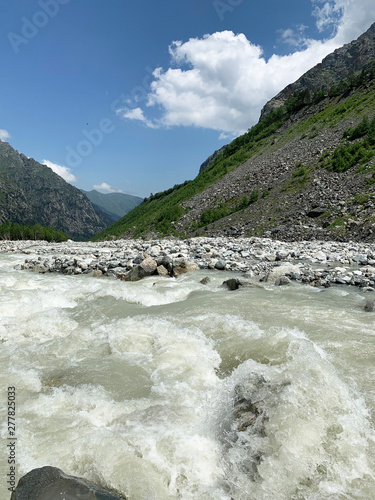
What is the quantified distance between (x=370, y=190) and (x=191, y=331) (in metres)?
25.2

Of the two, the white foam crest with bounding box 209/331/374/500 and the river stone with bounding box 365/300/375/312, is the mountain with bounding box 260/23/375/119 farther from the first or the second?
the white foam crest with bounding box 209/331/374/500

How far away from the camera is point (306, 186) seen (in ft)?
101

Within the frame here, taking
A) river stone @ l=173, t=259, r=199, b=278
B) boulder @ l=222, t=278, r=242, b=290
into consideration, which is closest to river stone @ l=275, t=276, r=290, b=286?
boulder @ l=222, t=278, r=242, b=290

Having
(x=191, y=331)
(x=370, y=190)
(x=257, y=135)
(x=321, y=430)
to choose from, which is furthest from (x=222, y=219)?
(x=257, y=135)

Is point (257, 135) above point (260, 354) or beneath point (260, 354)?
above

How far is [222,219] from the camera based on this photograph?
35.2 m

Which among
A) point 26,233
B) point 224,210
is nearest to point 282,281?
point 224,210

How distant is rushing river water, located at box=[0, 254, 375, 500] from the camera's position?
120 inches

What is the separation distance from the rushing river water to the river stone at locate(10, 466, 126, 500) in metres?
0.50

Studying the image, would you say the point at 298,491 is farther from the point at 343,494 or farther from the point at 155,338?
the point at 155,338

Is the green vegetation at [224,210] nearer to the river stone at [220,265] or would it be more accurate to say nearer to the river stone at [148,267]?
the river stone at [220,265]

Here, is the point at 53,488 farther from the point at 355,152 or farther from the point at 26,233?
the point at 26,233

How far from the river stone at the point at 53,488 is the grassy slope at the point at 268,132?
3433 centimetres
